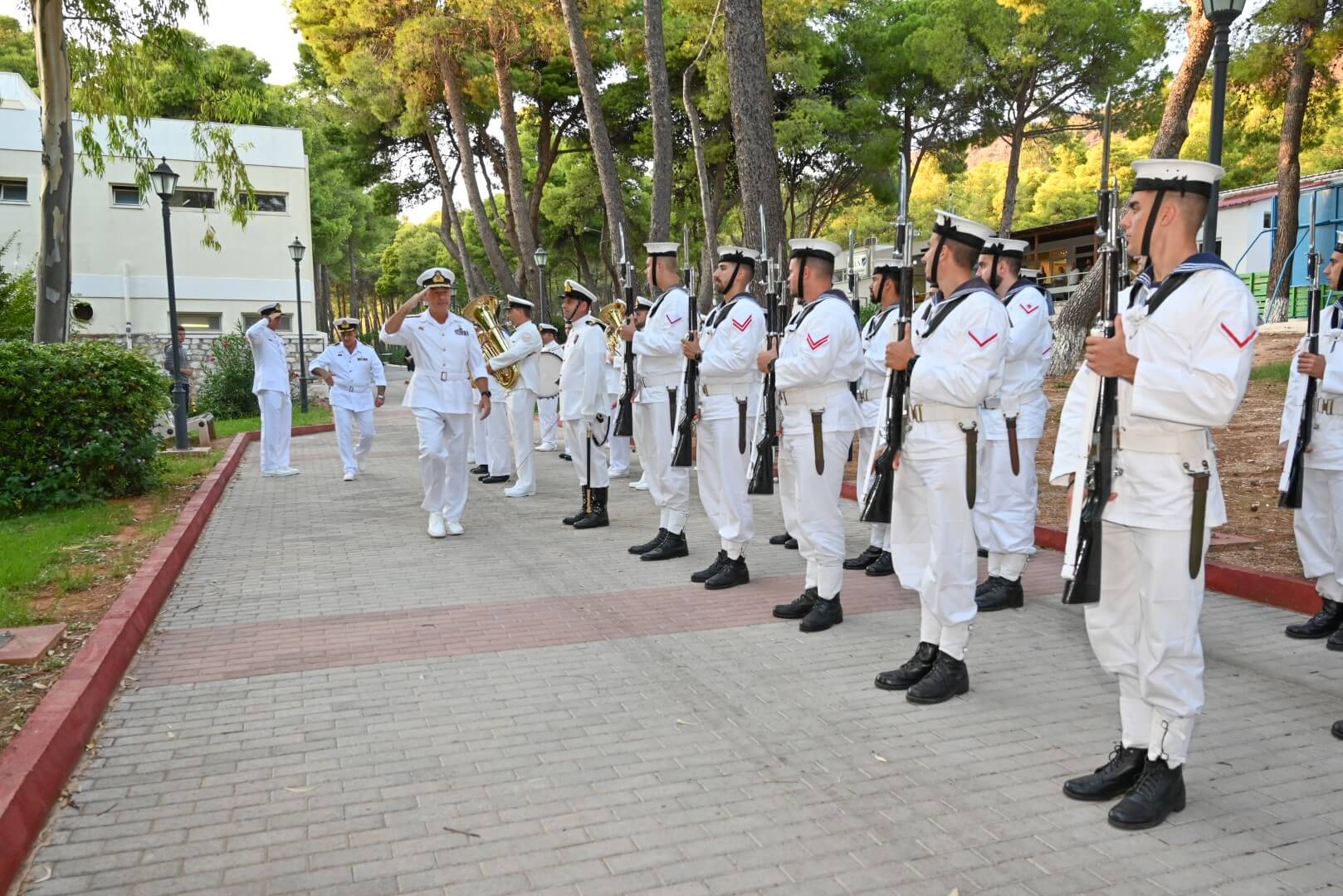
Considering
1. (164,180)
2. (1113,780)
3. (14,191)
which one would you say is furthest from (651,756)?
(14,191)

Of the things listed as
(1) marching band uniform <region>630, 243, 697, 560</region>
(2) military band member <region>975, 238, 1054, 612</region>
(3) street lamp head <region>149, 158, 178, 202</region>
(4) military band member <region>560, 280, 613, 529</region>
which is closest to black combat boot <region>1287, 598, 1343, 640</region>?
(2) military band member <region>975, 238, 1054, 612</region>

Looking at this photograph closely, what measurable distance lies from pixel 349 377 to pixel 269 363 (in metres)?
1.12

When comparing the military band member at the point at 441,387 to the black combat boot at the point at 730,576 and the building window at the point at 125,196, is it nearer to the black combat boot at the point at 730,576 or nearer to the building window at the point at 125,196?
the black combat boot at the point at 730,576

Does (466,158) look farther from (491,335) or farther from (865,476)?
(865,476)

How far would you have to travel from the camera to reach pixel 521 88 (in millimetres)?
27953

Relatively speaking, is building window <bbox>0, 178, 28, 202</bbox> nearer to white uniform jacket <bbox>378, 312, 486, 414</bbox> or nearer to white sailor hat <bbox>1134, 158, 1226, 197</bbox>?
white uniform jacket <bbox>378, 312, 486, 414</bbox>

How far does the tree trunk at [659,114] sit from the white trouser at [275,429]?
21.2 feet

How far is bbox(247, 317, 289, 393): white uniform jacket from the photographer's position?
13.1m

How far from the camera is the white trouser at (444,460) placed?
9078 mm

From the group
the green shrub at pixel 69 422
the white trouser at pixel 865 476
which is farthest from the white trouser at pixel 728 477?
the green shrub at pixel 69 422

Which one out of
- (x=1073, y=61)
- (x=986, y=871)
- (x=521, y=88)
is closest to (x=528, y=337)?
(x=986, y=871)

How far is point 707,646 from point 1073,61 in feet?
97.3

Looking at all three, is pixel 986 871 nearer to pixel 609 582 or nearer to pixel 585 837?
pixel 585 837

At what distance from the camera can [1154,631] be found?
3.46 metres
